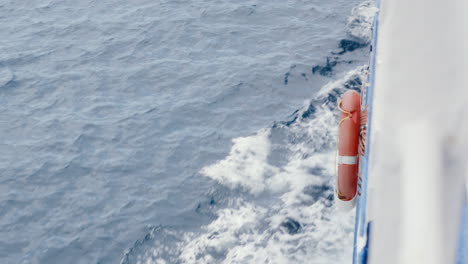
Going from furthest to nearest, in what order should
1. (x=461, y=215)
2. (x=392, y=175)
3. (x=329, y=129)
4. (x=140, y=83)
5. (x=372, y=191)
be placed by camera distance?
(x=140, y=83) → (x=329, y=129) → (x=372, y=191) → (x=392, y=175) → (x=461, y=215)

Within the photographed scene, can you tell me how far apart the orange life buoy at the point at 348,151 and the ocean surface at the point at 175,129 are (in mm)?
1672

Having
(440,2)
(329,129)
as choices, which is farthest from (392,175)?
(329,129)

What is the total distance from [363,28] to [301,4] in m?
4.08

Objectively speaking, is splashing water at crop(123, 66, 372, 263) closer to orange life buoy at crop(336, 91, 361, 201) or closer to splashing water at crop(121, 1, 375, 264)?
splashing water at crop(121, 1, 375, 264)

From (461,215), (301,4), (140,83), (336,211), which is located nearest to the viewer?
(461,215)

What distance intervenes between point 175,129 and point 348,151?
317 inches

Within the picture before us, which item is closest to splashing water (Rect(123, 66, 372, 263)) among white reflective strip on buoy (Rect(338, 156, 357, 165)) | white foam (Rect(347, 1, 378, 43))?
white reflective strip on buoy (Rect(338, 156, 357, 165))

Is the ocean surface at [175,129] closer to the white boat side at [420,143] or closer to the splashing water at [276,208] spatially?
the splashing water at [276,208]

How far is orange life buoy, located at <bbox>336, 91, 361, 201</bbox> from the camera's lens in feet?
49.9

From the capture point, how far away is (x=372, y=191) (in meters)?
9.98

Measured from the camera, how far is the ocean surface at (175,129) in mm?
17188

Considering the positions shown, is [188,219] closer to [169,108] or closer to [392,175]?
[169,108]

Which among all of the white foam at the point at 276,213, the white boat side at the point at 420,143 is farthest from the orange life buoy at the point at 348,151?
the white boat side at the point at 420,143

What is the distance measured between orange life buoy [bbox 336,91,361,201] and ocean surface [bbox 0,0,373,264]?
1672 millimetres
